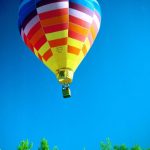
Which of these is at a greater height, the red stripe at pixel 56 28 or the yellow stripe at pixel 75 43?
the red stripe at pixel 56 28

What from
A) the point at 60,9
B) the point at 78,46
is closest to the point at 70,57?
the point at 78,46

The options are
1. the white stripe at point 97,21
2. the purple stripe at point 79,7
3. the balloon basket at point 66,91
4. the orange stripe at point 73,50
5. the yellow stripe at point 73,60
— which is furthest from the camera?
the white stripe at point 97,21

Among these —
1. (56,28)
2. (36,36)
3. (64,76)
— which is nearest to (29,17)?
(36,36)

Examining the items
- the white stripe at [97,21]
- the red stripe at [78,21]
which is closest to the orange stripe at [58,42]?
the red stripe at [78,21]

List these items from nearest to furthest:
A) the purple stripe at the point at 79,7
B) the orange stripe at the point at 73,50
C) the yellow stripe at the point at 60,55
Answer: the yellow stripe at the point at 60,55 < the orange stripe at the point at 73,50 < the purple stripe at the point at 79,7

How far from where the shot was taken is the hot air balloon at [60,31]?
41.7 feet

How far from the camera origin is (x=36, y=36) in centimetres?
1311

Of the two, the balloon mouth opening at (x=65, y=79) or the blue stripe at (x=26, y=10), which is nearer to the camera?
the balloon mouth opening at (x=65, y=79)

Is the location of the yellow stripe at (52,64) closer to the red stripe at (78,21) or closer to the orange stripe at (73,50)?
the orange stripe at (73,50)

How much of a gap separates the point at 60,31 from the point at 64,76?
4.91ft

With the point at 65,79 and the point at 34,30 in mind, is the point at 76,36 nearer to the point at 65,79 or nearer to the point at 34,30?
the point at 34,30

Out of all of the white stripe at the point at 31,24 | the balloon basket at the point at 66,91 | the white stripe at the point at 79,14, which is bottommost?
the balloon basket at the point at 66,91

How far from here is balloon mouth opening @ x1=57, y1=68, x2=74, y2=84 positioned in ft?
40.8

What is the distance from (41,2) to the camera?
12.9 meters
